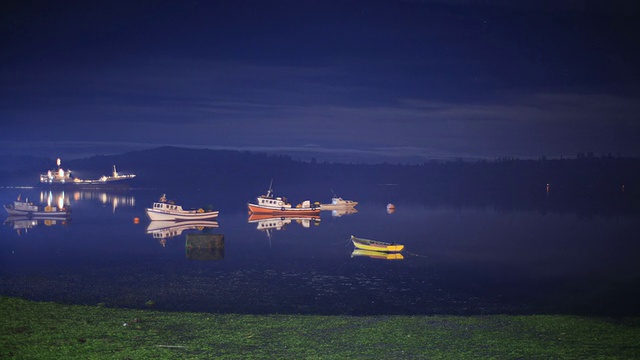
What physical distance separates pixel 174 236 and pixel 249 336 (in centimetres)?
4946

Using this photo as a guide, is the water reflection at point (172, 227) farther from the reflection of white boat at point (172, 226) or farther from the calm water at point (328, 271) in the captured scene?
the calm water at point (328, 271)

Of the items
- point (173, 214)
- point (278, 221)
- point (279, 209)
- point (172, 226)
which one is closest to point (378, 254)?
point (172, 226)

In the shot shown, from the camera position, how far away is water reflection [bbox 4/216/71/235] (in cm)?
7644

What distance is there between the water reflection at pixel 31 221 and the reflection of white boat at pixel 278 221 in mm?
25503

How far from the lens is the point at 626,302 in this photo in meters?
30.3

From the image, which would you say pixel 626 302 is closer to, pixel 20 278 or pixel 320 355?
pixel 320 355

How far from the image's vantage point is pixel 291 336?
15547 mm

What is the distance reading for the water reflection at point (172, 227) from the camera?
64.1m

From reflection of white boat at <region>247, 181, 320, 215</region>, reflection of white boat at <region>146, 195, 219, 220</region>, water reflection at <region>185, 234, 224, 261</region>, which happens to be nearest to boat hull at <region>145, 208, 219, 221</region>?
reflection of white boat at <region>146, 195, 219, 220</region>

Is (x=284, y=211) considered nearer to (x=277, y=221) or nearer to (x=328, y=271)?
(x=277, y=221)

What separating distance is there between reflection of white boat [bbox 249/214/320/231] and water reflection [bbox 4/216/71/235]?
83.7 feet

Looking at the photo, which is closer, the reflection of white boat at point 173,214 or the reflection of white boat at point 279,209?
the reflection of white boat at point 173,214

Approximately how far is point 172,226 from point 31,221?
2209cm

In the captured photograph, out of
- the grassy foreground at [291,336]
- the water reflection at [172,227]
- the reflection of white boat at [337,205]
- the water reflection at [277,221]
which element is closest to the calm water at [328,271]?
the water reflection at [172,227]
